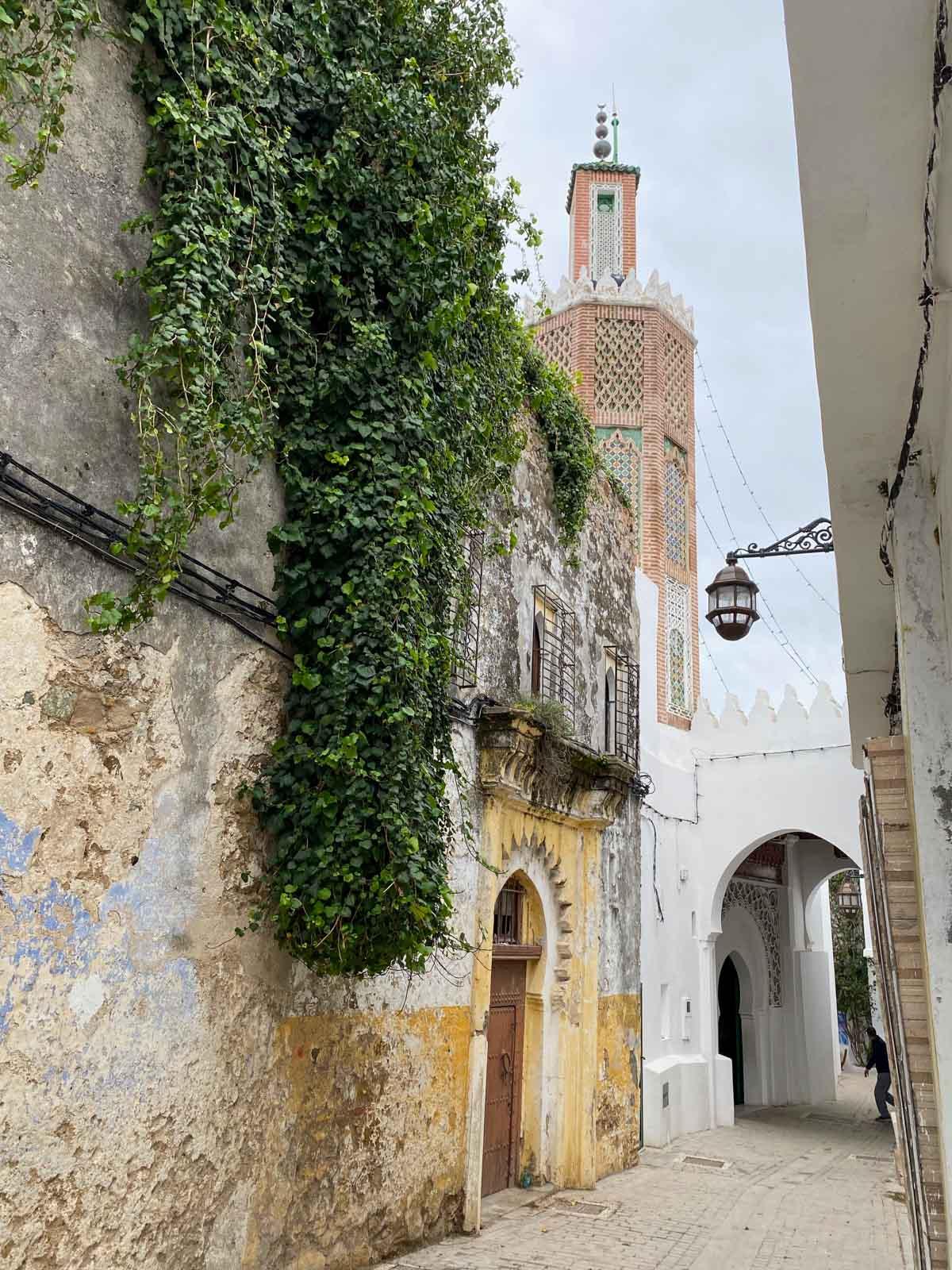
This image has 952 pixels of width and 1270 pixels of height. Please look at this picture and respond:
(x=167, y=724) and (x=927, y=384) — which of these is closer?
(x=927, y=384)

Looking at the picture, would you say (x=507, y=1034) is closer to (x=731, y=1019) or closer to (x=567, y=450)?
(x=567, y=450)

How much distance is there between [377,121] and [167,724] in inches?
137

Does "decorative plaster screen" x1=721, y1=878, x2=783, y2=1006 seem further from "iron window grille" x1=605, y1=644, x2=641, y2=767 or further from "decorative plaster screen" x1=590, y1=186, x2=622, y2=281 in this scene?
"decorative plaster screen" x1=590, y1=186, x2=622, y2=281

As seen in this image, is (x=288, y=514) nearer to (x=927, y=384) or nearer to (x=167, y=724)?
(x=167, y=724)

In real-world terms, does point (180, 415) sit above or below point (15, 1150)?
above

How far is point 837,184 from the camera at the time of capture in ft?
7.80

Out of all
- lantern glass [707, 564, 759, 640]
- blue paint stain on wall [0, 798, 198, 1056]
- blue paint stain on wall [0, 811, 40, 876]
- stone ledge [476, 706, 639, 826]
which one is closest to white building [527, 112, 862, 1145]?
stone ledge [476, 706, 639, 826]

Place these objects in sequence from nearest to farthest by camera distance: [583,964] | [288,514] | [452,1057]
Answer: [288,514]
[452,1057]
[583,964]

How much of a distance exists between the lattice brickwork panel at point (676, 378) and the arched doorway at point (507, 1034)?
480 inches

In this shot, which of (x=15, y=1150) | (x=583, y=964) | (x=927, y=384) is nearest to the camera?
(x=927, y=384)

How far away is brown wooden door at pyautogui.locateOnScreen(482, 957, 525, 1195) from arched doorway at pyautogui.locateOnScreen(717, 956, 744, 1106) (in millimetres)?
9525

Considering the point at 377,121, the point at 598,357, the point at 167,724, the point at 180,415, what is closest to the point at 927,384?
the point at 180,415

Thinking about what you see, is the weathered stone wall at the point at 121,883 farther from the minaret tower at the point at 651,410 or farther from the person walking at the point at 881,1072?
the minaret tower at the point at 651,410

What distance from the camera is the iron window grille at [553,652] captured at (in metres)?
9.68
